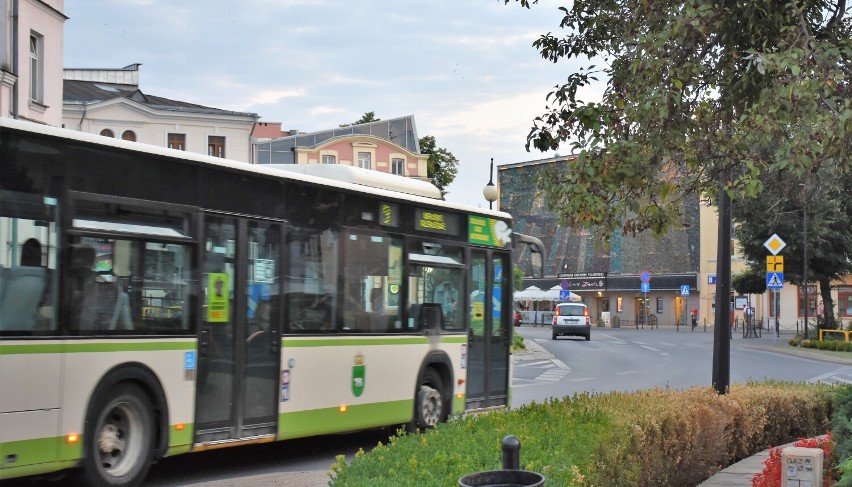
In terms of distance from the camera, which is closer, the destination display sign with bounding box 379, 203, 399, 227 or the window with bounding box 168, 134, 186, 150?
the destination display sign with bounding box 379, 203, 399, 227

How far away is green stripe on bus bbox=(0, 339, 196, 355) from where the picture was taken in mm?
8766

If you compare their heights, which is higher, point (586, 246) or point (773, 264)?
point (586, 246)

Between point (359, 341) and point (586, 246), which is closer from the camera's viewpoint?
point (359, 341)

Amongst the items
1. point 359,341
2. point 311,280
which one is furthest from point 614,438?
point 359,341

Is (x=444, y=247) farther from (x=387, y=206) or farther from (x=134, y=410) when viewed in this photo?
(x=134, y=410)

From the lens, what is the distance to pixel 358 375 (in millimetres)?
13047

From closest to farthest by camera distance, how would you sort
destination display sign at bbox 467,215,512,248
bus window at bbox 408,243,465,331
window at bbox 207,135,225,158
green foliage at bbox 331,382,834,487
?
green foliage at bbox 331,382,834,487
bus window at bbox 408,243,465,331
destination display sign at bbox 467,215,512,248
window at bbox 207,135,225,158

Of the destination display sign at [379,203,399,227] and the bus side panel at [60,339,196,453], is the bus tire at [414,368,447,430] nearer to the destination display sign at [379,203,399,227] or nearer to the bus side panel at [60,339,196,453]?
the destination display sign at [379,203,399,227]

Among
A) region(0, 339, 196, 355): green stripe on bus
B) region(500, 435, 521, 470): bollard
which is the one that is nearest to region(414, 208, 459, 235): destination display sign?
region(0, 339, 196, 355): green stripe on bus

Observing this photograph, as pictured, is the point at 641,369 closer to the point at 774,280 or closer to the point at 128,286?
the point at 774,280

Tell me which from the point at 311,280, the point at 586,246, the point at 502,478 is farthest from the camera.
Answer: the point at 586,246

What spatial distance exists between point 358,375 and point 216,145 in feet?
158

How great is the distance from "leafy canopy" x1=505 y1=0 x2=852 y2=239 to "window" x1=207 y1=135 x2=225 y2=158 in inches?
1977

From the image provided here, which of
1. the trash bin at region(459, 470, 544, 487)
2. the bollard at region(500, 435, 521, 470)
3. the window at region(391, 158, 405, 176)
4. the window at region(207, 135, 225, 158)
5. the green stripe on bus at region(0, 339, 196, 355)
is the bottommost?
the trash bin at region(459, 470, 544, 487)
